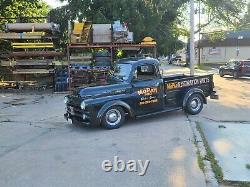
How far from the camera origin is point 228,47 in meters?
64.1

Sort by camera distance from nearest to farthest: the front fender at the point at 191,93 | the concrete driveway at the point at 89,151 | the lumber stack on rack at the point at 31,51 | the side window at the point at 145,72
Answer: the concrete driveway at the point at 89,151 → the side window at the point at 145,72 → the front fender at the point at 191,93 → the lumber stack on rack at the point at 31,51

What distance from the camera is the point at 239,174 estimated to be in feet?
24.4

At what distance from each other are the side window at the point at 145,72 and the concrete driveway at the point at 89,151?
4.69 ft

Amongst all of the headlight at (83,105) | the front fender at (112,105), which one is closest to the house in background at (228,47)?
the front fender at (112,105)

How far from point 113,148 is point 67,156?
1.17 m

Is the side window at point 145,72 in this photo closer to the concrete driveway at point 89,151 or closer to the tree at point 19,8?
the concrete driveway at point 89,151

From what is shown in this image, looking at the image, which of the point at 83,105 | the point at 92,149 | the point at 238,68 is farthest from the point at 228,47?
the point at 92,149

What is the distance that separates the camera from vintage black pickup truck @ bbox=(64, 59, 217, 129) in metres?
11.1

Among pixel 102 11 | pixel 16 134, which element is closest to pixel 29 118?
pixel 16 134

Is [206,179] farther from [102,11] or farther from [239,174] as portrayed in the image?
[102,11]

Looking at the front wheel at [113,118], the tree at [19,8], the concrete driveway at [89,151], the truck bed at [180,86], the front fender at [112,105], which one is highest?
the tree at [19,8]

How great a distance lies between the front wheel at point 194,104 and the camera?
1309cm

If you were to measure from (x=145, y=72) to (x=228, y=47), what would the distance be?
181 feet

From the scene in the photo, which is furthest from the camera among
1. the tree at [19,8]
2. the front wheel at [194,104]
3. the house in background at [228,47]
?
the house in background at [228,47]
